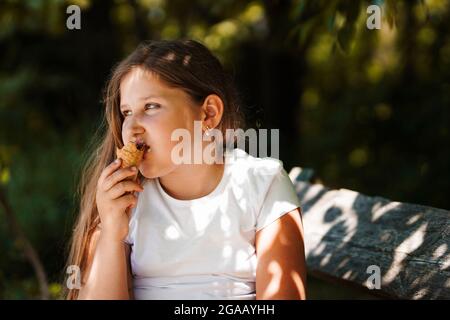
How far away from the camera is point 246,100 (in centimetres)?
515

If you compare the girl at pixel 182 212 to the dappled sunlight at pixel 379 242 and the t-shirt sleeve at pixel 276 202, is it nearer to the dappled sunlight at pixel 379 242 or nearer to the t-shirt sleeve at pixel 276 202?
the t-shirt sleeve at pixel 276 202

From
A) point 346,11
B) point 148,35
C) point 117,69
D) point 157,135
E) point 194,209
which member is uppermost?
point 148,35

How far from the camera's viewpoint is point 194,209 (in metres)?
2.66

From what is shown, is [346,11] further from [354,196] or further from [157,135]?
[157,135]

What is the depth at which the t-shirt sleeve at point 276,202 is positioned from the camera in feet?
8.27

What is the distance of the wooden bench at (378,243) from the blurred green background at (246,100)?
0.75m

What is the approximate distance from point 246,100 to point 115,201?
9.08 ft

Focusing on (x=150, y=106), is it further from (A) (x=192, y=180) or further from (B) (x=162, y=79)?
(A) (x=192, y=180)

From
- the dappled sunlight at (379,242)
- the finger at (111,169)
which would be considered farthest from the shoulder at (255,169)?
the dappled sunlight at (379,242)

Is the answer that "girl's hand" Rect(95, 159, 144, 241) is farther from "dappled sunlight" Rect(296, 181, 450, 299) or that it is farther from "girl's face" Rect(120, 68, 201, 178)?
"dappled sunlight" Rect(296, 181, 450, 299)

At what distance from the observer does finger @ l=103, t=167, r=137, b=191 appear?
2.50 metres
